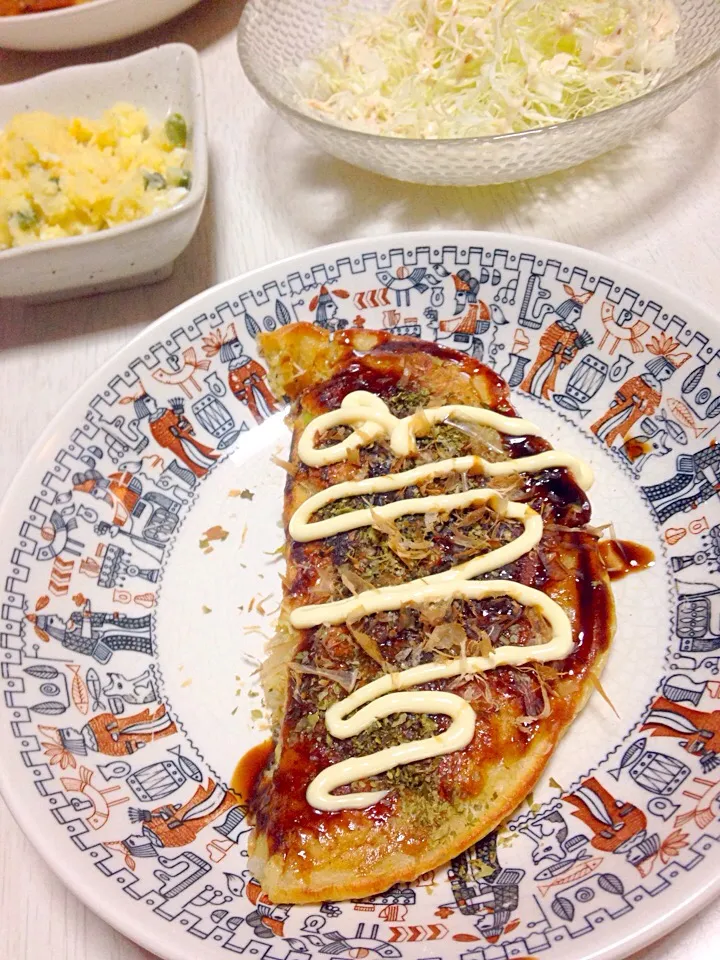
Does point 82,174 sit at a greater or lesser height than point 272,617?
greater

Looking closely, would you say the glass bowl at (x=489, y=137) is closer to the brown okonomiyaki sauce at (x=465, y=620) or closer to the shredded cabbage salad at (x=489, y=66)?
the shredded cabbage salad at (x=489, y=66)

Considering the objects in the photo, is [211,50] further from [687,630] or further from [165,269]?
[687,630]

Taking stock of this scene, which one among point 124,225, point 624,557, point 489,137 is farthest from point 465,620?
point 124,225

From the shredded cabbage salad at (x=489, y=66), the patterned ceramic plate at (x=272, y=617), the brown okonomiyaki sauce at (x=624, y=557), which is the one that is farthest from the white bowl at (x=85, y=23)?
the brown okonomiyaki sauce at (x=624, y=557)

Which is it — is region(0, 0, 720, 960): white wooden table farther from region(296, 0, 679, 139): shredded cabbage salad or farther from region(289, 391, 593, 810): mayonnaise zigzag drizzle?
region(289, 391, 593, 810): mayonnaise zigzag drizzle

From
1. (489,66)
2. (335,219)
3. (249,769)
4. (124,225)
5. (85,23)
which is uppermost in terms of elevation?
(489,66)

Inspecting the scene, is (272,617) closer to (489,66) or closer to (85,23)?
(489,66)
